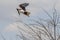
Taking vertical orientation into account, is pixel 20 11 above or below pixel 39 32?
above

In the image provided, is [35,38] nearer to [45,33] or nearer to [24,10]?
[45,33]

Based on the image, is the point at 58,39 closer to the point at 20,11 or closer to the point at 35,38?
the point at 35,38

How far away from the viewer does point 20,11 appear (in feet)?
21.3

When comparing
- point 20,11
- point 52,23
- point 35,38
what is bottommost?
point 35,38

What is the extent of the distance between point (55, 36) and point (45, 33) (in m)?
0.75

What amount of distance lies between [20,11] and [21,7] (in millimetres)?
118

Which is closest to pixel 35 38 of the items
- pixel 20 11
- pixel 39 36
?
pixel 39 36

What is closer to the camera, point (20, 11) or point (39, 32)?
point (20, 11)

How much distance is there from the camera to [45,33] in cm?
1656

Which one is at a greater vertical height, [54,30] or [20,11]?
[20,11]

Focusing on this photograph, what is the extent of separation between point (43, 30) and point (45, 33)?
26 centimetres

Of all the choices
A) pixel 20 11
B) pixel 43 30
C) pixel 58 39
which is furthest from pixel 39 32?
pixel 20 11

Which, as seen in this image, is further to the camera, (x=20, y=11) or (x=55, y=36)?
(x=55, y=36)

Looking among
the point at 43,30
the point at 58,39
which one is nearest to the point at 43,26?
the point at 43,30
